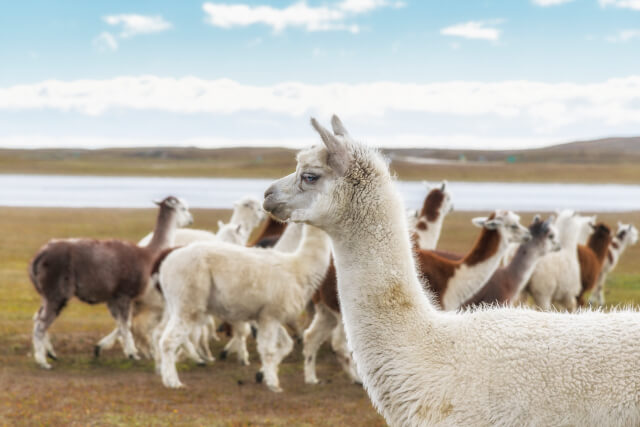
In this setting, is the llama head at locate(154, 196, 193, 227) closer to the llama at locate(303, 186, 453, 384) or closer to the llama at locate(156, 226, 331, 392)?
the llama at locate(156, 226, 331, 392)

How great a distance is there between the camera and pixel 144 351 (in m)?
10.1

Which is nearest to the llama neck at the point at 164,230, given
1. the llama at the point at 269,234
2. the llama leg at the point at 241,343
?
the llama at the point at 269,234

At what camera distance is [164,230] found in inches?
445

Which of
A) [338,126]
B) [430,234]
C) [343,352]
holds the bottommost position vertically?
[343,352]

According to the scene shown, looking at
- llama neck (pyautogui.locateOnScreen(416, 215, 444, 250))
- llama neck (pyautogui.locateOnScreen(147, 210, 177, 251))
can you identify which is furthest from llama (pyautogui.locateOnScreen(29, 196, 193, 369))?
llama neck (pyautogui.locateOnScreen(416, 215, 444, 250))

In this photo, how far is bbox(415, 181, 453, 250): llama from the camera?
11.2m

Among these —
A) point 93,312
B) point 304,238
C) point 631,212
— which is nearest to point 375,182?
point 304,238

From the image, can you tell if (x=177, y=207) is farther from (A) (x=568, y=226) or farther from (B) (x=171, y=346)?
(A) (x=568, y=226)

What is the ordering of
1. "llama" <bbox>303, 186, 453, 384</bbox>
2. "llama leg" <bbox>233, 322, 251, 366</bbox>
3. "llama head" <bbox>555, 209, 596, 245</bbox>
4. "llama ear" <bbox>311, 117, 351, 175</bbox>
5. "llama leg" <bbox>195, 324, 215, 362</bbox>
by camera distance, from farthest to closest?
"llama head" <bbox>555, 209, 596, 245</bbox>, "llama leg" <bbox>195, 324, 215, 362</bbox>, "llama leg" <bbox>233, 322, 251, 366</bbox>, "llama" <bbox>303, 186, 453, 384</bbox>, "llama ear" <bbox>311, 117, 351, 175</bbox>

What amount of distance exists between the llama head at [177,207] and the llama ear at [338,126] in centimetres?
792

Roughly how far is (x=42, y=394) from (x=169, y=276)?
1.88 metres

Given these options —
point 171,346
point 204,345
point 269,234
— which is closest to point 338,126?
point 171,346

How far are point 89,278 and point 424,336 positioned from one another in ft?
24.2

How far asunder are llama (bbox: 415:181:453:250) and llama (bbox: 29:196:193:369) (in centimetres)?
427
